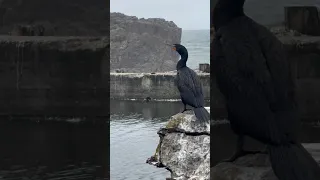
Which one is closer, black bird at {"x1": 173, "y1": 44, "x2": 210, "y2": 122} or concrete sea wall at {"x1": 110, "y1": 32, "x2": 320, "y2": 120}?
concrete sea wall at {"x1": 110, "y1": 32, "x2": 320, "y2": 120}

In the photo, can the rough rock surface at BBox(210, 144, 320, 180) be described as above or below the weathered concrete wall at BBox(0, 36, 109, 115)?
below

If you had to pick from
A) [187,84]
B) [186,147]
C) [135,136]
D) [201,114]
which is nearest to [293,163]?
[187,84]

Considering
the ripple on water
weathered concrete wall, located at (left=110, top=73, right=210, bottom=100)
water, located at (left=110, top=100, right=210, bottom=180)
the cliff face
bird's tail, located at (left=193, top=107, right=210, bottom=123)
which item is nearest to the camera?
the cliff face

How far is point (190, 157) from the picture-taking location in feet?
27.5

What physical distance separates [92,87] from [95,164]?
771 mm

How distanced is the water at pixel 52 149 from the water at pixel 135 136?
16.1 ft

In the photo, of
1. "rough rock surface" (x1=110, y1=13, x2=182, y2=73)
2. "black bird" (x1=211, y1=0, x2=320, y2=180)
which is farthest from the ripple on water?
"rough rock surface" (x1=110, y1=13, x2=182, y2=73)

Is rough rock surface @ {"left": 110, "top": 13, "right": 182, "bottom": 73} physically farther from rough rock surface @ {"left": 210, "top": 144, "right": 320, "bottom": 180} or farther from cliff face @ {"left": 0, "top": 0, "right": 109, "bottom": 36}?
rough rock surface @ {"left": 210, "top": 144, "right": 320, "bottom": 180}

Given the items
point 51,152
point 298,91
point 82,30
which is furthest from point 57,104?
point 298,91

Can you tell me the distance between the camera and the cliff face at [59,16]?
4941 millimetres

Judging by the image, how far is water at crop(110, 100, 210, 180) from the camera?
10.9 meters

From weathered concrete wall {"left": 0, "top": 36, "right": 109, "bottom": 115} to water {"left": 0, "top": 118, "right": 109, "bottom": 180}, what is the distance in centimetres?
15

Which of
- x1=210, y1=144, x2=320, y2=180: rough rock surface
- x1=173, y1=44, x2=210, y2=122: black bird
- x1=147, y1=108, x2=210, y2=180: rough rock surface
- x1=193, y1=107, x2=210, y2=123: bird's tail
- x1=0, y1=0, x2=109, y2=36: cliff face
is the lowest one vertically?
x1=147, y1=108, x2=210, y2=180: rough rock surface

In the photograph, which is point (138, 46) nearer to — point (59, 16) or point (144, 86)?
point (144, 86)
